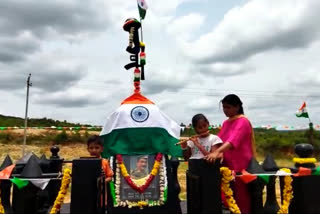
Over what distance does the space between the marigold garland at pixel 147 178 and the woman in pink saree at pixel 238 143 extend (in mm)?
1399

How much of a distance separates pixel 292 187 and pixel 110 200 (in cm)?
263

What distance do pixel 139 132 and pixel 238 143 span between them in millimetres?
1991

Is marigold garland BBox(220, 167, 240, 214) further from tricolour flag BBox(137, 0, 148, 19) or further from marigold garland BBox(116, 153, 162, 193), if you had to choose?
tricolour flag BBox(137, 0, 148, 19)

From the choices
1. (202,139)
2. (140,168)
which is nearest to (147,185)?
(140,168)

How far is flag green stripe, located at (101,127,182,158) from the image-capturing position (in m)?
5.21

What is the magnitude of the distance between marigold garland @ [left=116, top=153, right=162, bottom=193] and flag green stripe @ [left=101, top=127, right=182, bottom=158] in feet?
0.36

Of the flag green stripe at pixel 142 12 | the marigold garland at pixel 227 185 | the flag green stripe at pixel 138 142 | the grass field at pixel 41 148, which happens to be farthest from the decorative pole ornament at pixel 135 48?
the grass field at pixel 41 148

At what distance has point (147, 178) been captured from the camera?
5176 millimetres

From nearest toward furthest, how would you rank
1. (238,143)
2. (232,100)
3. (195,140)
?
(238,143), (232,100), (195,140)

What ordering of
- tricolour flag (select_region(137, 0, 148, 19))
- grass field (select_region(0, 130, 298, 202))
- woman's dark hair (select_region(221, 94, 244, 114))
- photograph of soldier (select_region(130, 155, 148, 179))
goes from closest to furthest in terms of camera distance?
woman's dark hair (select_region(221, 94, 244, 114)), photograph of soldier (select_region(130, 155, 148, 179)), tricolour flag (select_region(137, 0, 148, 19)), grass field (select_region(0, 130, 298, 202))

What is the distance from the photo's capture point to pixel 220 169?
11.1 feet

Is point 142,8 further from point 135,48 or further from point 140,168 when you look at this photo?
point 140,168

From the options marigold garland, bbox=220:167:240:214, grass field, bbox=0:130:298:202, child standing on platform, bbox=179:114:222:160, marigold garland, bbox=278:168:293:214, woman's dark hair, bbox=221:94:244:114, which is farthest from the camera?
grass field, bbox=0:130:298:202

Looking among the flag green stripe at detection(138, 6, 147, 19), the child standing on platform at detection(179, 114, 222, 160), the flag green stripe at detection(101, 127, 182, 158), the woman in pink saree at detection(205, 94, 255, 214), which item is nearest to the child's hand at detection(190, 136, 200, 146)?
the child standing on platform at detection(179, 114, 222, 160)
